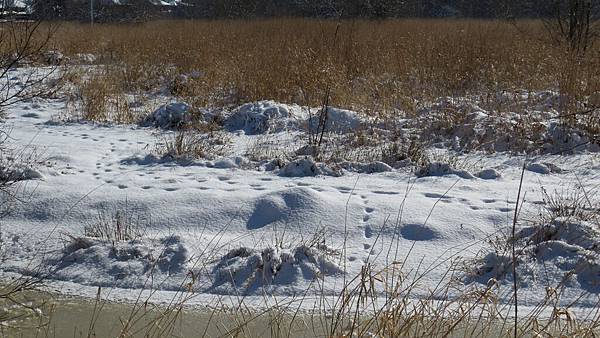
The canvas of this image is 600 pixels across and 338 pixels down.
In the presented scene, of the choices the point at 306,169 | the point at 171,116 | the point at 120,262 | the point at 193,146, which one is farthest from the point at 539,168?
the point at 171,116

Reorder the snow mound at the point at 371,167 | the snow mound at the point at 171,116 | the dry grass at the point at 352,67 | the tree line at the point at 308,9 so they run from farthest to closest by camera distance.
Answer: the tree line at the point at 308,9 < the dry grass at the point at 352,67 < the snow mound at the point at 171,116 < the snow mound at the point at 371,167

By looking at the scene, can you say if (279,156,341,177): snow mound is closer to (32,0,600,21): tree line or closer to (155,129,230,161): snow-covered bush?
(155,129,230,161): snow-covered bush

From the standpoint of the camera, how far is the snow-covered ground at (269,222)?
389 cm

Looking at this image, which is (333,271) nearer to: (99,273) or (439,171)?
(99,273)

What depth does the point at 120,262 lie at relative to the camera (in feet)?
13.4

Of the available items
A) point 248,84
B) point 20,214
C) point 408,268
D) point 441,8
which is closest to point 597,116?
point 408,268

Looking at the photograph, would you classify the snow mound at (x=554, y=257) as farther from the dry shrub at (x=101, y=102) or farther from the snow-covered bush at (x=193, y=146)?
the dry shrub at (x=101, y=102)

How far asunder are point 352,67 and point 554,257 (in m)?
6.24

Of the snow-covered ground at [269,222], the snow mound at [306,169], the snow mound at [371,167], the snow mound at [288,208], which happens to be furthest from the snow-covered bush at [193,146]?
the snow mound at [288,208]

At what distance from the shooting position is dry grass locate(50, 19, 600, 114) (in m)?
7.98

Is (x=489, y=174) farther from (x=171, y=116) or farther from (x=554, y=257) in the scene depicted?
(x=171, y=116)

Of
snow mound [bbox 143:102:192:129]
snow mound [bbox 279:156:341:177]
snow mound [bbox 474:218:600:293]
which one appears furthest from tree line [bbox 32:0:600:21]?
snow mound [bbox 474:218:600:293]

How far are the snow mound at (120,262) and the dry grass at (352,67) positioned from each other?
3.88 meters

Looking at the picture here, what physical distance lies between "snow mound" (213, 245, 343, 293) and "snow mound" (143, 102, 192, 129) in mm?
3766
